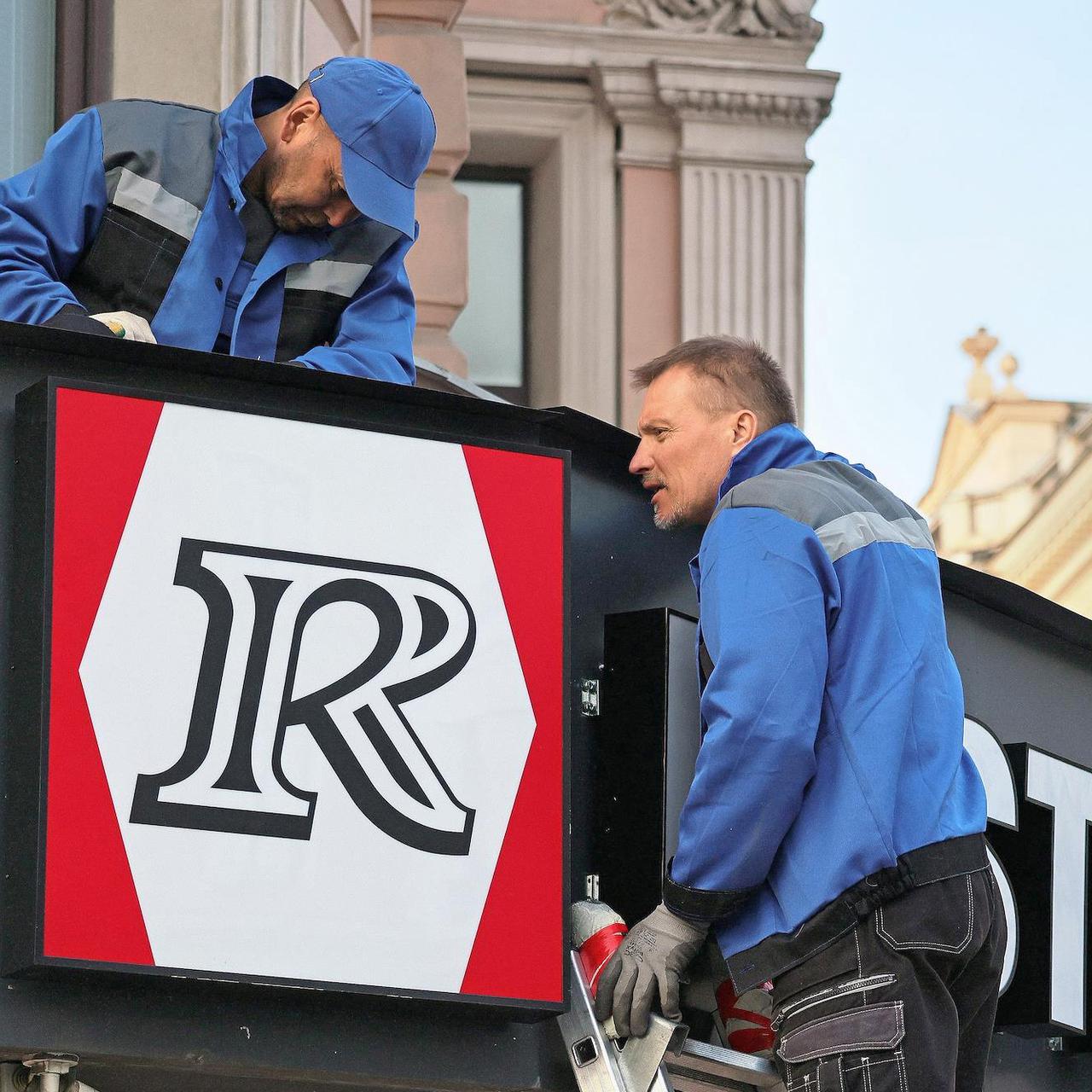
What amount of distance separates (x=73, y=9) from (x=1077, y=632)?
3.43 m

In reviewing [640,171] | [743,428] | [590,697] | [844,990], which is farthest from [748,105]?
[844,990]

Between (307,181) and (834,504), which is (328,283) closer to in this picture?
(307,181)

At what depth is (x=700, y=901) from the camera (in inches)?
177

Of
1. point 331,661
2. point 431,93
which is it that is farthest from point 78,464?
point 431,93

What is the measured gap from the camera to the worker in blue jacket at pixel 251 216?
527cm

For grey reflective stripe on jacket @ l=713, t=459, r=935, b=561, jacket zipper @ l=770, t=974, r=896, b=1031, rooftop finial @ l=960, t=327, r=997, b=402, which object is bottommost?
jacket zipper @ l=770, t=974, r=896, b=1031

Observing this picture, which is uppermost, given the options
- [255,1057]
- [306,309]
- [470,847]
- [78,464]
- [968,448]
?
[968,448]

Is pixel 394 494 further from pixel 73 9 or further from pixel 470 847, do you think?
pixel 73 9

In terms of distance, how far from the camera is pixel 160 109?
17.9ft

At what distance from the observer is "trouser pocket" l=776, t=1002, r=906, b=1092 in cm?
434

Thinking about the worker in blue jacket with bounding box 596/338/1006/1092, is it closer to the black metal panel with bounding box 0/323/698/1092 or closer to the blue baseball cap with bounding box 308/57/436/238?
the black metal panel with bounding box 0/323/698/1092

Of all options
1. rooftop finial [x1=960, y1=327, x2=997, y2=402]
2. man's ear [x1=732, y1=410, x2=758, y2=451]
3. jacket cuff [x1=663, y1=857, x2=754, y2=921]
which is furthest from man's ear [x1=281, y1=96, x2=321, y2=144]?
rooftop finial [x1=960, y1=327, x2=997, y2=402]

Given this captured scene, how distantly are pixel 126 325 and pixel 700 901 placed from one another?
158 centimetres

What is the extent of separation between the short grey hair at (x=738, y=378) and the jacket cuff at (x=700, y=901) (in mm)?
1021
